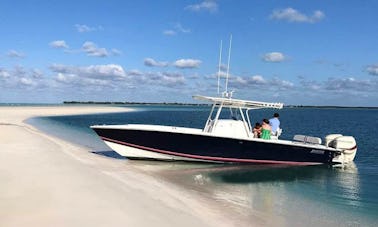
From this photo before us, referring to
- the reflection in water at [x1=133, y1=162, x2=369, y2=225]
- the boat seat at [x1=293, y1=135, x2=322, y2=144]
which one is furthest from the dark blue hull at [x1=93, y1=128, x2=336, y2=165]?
the boat seat at [x1=293, y1=135, x2=322, y2=144]

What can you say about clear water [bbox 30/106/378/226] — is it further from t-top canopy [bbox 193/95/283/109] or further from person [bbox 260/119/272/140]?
t-top canopy [bbox 193/95/283/109]

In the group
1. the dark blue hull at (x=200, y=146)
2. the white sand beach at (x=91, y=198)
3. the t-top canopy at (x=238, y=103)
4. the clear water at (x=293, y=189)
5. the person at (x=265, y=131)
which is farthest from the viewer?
the person at (x=265, y=131)

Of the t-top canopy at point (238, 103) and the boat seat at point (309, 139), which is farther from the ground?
the t-top canopy at point (238, 103)

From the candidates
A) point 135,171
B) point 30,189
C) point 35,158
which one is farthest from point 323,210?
point 35,158

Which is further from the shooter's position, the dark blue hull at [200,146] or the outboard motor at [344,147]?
the outboard motor at [344,147]

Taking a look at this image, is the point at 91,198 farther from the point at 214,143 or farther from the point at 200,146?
the point at 214,143

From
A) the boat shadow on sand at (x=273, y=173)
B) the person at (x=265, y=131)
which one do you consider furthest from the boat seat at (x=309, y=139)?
the person at (x=265, y=131)

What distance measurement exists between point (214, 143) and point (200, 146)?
0.54 metres

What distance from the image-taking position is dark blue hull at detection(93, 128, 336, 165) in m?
15.7

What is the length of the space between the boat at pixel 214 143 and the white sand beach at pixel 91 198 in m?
2.01

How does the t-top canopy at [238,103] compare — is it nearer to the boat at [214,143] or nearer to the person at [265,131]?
the boat at [214,143]

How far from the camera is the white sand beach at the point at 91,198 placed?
7426mm

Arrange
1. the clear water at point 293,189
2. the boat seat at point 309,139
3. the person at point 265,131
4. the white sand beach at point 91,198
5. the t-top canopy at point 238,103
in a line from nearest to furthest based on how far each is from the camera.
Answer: the white sand beach at point 91,198
the clear water at point 293,189
the t-top canopy at point 238,103
the person at point 265,131
the boat seat at point 309,139

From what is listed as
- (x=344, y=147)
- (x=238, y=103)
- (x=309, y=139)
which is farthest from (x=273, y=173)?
(x=344, y=147)
